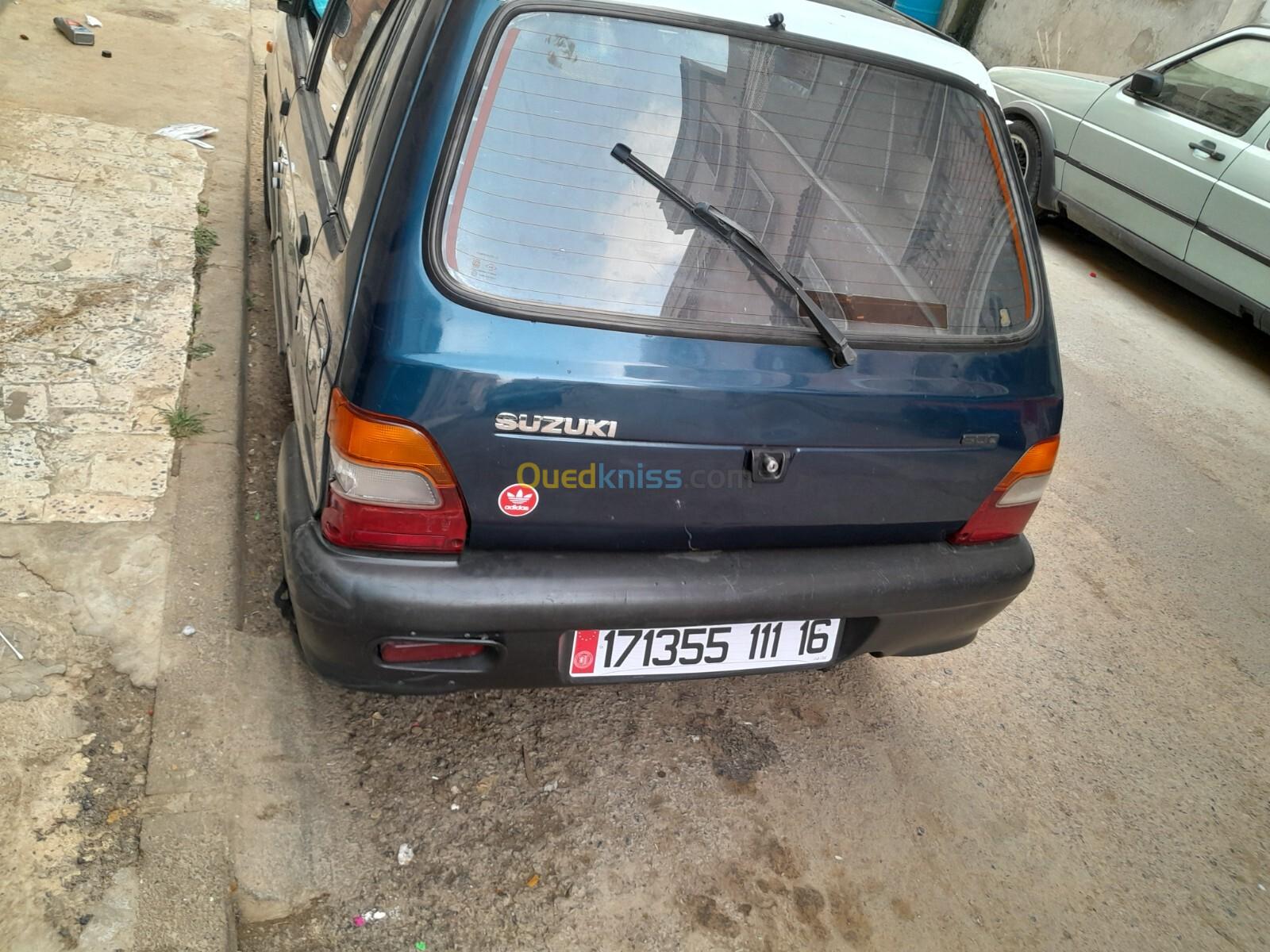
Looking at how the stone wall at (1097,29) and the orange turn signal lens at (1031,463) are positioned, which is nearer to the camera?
the orange turn signal lens at (1031,463)

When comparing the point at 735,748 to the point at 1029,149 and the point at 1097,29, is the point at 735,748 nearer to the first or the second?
the point at 1029,149

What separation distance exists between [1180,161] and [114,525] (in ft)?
21.1

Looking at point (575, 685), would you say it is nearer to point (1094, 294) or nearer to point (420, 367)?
point (420, 367)

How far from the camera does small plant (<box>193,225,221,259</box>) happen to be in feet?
14.0

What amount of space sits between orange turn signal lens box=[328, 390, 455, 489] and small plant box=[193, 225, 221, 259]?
2.92 m

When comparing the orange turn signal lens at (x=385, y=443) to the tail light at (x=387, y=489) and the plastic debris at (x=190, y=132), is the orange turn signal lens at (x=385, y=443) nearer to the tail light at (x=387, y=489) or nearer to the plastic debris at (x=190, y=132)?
the tail light at (x=387, y=489)

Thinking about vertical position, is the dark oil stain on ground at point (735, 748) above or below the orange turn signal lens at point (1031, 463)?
below

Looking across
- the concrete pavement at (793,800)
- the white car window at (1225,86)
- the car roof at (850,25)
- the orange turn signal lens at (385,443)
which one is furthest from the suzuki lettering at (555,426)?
the white car window at (1225,86)

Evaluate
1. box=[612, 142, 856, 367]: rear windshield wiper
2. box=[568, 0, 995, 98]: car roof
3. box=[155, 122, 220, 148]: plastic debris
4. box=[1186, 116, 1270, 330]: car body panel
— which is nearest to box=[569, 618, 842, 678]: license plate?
box=[612, 142, 856, 367]: rear windshield wiper

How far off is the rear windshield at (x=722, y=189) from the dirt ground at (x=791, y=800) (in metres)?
1.20

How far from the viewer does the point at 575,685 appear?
6.84 feet

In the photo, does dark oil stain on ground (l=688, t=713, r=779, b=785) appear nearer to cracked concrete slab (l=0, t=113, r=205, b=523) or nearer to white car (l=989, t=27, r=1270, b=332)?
cracked concrete slab (l=0, t=113, r=205, b=523)

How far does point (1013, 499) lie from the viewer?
231 cm

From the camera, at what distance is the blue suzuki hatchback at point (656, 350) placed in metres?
1.76
